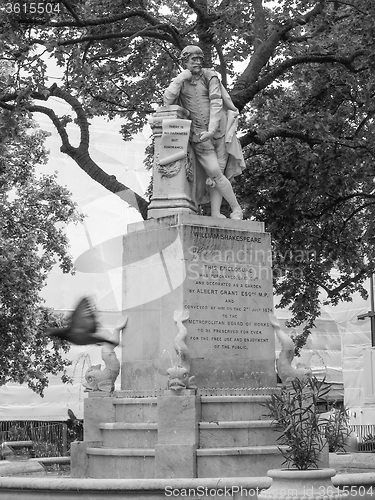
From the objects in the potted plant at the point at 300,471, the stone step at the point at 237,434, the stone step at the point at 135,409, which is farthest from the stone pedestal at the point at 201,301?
the potted plant at the point at 300,471

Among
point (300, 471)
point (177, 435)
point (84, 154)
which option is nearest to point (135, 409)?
point (177, 435)

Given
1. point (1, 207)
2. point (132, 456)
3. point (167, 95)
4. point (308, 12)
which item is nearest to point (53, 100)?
point (1, 207)

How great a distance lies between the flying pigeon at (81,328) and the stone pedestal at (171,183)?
3.09 metres

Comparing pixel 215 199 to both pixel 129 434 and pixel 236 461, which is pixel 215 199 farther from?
pixel 236 461

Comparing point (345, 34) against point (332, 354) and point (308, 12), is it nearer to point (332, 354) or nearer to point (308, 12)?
point (308, 12)

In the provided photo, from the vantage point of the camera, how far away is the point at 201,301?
46.6ft

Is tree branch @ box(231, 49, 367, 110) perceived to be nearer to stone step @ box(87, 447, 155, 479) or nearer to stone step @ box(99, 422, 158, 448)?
stone step @ box(99, 422, 158, 448)

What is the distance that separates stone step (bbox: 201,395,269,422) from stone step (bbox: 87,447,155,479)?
90 cm

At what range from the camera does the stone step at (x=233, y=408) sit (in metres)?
13.5

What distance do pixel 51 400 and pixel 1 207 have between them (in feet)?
40.5

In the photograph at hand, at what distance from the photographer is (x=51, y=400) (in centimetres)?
3966

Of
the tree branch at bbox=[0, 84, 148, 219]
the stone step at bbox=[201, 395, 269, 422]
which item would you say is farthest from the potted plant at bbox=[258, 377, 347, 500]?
the tree branch at bbox=[0, 84, 148, 219]

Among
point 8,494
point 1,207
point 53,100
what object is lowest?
point 8,494

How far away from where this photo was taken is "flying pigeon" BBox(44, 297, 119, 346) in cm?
1178
